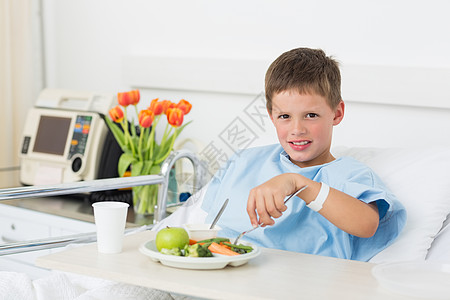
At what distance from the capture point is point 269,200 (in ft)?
3.79

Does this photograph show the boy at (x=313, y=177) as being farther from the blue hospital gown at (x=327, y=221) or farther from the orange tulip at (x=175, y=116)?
the orange tulip at (x=175, y=116)

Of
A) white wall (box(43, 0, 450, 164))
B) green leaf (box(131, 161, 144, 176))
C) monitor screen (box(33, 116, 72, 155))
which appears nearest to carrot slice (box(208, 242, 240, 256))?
white wall (box(43, 0, 450, 164))

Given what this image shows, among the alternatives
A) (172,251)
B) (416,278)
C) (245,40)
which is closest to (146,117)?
(245,40)

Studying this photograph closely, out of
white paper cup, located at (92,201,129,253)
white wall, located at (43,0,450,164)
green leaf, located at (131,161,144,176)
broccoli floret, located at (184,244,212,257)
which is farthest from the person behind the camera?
green leaf, located at (131,161,144,176)

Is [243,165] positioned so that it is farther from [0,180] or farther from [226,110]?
[0,180]

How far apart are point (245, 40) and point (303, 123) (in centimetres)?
88

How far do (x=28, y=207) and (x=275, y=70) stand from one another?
1177mm

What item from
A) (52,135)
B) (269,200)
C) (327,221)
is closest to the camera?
(269,200)

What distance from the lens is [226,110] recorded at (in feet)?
A: 7.45

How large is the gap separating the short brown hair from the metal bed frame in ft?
1.58

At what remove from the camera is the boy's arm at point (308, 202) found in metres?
1.16

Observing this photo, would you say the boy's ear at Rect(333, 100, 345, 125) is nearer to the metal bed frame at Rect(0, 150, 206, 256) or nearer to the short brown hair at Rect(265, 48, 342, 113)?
the short brown hair at Rect(265, 48, 342, 113)

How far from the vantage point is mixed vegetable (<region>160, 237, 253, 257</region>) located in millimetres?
1063

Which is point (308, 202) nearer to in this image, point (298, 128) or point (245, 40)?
point (298, 128)
